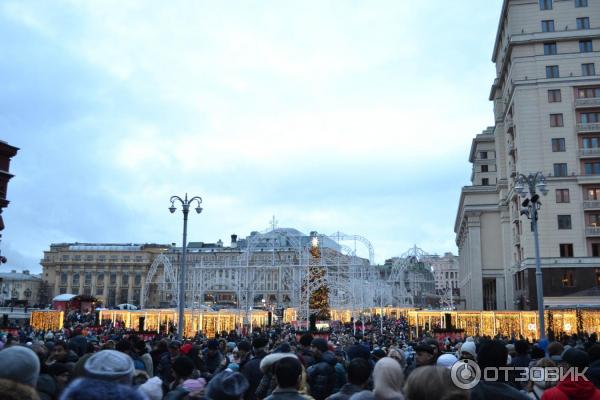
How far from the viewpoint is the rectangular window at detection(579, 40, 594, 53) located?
51.1m

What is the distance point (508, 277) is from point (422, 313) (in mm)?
20689

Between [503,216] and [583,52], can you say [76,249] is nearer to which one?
[503,216]

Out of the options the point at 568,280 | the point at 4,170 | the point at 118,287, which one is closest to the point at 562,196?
the point at 568,280

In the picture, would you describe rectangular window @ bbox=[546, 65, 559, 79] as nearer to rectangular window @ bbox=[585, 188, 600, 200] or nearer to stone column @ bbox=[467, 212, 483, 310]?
rectangular window @ bbox=[585, 188, 600, 200]

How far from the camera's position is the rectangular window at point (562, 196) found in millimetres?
49375

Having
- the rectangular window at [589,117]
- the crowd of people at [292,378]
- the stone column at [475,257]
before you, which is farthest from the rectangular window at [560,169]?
the crowd of people at [292,378]

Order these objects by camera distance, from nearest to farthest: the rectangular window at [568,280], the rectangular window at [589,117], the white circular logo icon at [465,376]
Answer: the white circular logo icon at [465,376]
the rectangular window at [568,280]
the rectangular window at [589,117]

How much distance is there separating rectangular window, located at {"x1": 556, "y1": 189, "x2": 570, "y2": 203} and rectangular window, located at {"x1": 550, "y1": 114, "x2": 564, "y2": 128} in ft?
19.7

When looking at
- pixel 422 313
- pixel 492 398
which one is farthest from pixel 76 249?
pixel 492 398

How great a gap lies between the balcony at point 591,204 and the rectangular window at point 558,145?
203 inches

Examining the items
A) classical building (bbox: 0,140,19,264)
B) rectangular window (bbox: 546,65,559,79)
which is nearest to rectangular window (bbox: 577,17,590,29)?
rectangular window (bbox: 546,65,559,79)

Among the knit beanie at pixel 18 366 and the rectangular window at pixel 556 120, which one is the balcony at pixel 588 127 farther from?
the knit beanie at pixel 18 366

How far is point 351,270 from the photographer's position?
45.1 meters

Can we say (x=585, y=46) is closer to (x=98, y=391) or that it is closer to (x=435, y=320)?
(x=435, y=320)
